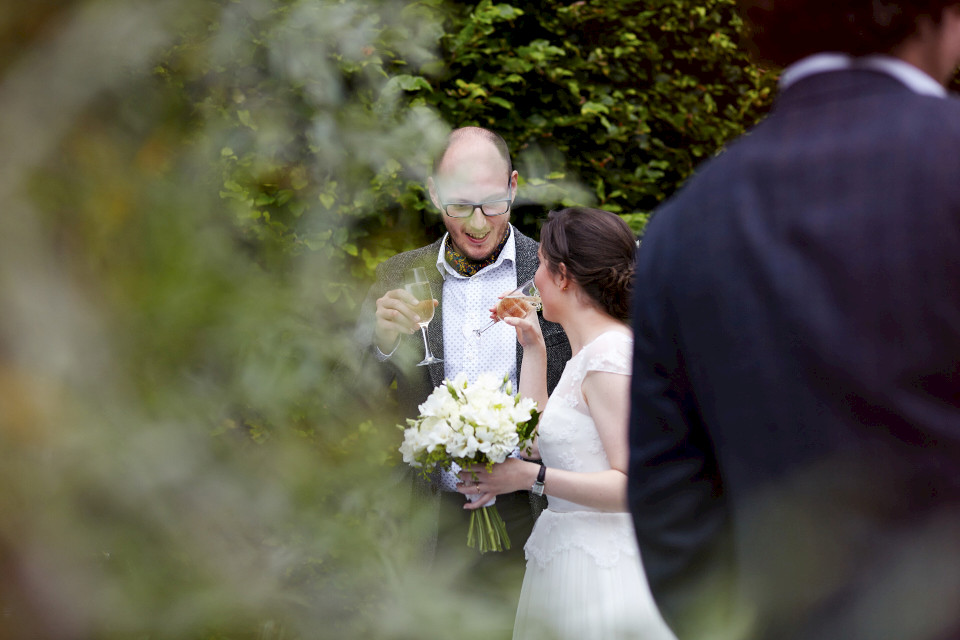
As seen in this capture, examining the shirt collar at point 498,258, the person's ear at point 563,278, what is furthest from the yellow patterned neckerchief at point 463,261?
the person's ear at point 563,278

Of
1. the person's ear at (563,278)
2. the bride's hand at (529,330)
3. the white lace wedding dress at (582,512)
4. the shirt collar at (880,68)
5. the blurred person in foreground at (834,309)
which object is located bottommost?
the white lace wedding dress at (582,512)

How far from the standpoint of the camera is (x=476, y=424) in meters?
2.70

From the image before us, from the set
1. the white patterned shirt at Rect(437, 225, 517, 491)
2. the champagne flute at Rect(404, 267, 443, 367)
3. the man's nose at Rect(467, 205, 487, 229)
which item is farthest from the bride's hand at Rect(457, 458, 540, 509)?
the man's nose at Rect(467, 205, 487, 229)

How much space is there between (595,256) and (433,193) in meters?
2.28

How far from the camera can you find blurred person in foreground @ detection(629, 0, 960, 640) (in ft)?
3.31

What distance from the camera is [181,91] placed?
0.51 m

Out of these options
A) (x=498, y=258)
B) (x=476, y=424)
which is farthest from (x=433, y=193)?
(x=498, y=258)

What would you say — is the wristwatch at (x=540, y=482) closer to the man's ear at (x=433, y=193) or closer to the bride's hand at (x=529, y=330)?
the bride's hand at (x=529, y=330)

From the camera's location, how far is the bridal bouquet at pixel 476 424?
2684mm

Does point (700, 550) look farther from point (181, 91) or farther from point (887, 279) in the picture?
point (181, 91)

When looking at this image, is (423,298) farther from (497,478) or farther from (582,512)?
(582,512)

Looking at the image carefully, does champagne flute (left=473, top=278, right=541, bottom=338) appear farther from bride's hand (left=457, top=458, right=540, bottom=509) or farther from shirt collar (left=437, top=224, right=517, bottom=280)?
bride's hand (left=457, top=458, right=540, bottom=509)

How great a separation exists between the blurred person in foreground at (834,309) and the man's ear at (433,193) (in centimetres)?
47

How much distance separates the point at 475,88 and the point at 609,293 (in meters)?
0.89
